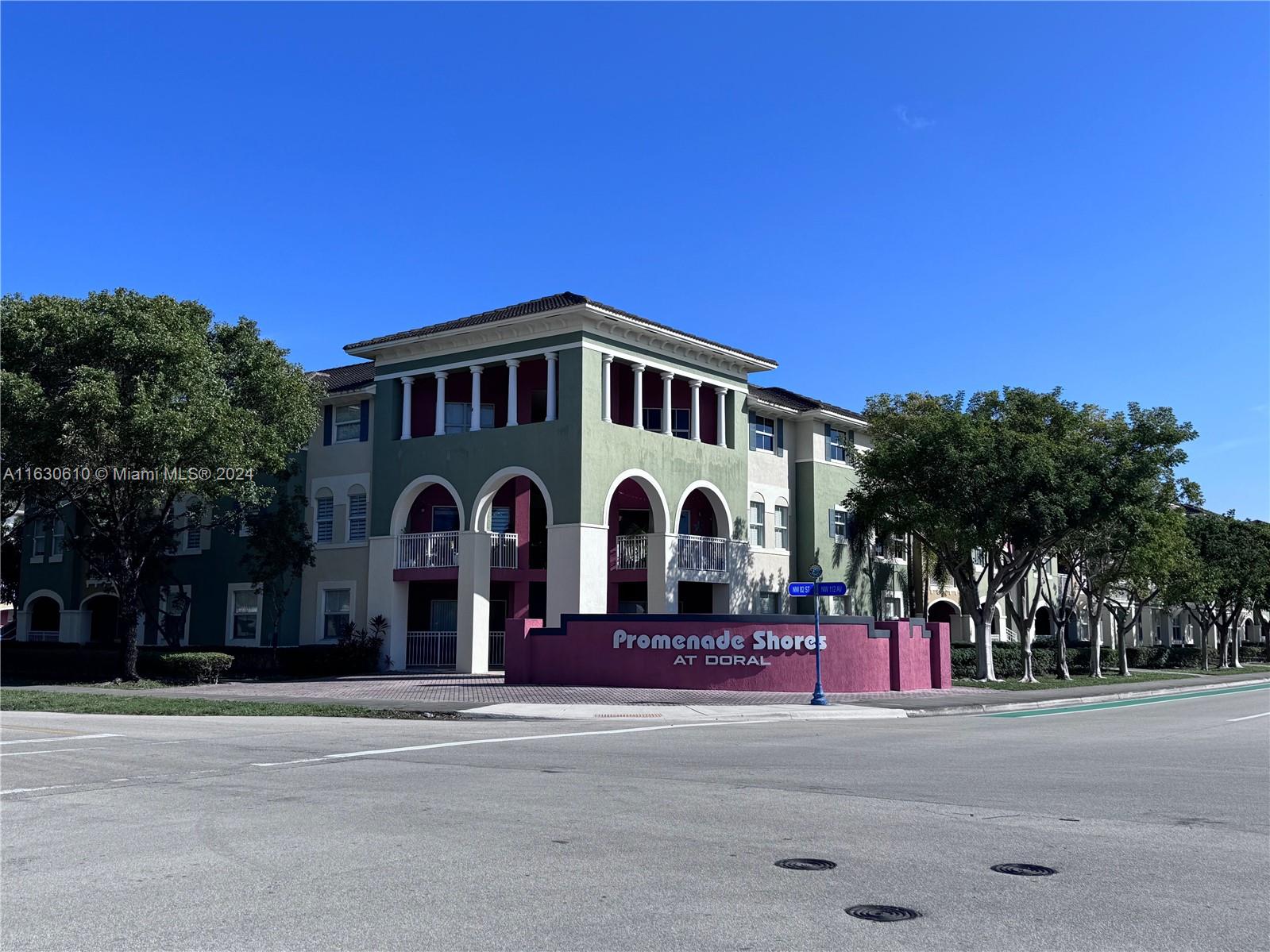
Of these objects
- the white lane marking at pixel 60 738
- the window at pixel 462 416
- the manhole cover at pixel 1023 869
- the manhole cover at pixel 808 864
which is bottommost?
the white lane marking at pixel 60 738

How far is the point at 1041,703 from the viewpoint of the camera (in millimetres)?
30281

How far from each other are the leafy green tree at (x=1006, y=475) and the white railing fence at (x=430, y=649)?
49.5ft

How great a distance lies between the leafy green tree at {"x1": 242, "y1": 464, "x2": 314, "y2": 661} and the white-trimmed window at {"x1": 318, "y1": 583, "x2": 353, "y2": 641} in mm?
1340

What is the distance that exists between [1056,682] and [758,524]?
1213cm

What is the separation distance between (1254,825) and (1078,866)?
111 inches

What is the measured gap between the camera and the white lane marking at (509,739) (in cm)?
1495

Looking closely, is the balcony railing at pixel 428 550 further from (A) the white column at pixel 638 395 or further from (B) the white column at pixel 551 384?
(A) the white column at pixel 638 395

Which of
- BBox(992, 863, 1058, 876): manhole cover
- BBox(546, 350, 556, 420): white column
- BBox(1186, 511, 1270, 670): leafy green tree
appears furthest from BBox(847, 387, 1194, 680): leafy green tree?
BBox(992, 863, 1058, 876): manhole cover

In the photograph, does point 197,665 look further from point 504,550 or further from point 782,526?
point 782,526

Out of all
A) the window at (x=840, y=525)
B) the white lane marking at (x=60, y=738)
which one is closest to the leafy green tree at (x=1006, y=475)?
the window at (x=840, y=525)

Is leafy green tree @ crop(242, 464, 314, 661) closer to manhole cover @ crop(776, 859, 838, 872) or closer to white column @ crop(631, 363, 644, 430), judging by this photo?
white column @ crop(631, 363, 644, 430)

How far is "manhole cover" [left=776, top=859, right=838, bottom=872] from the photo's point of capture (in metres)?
7.71

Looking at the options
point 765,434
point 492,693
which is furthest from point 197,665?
point 765,434

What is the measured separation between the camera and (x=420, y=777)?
1278 cm
